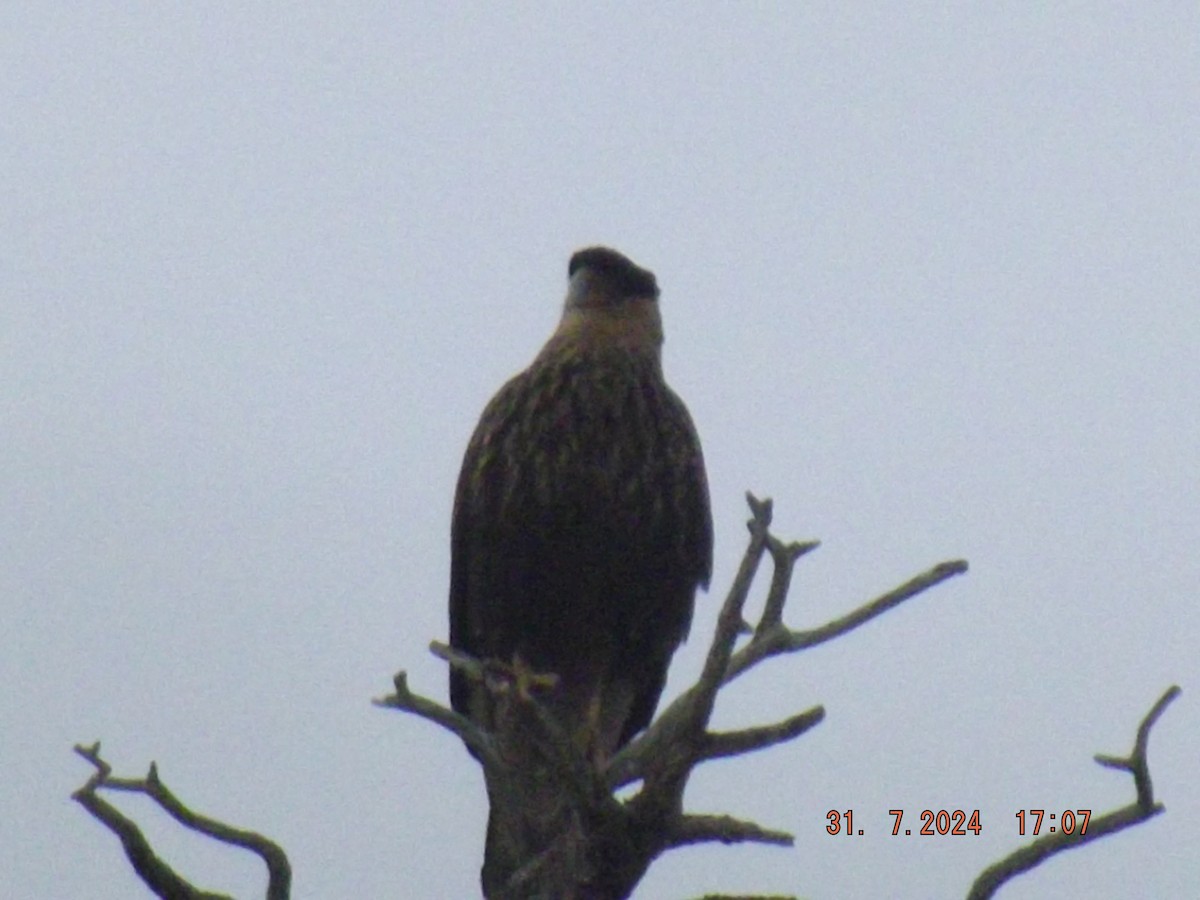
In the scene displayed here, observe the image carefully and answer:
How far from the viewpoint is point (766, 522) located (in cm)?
425

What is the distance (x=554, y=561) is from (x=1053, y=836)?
2331 mm

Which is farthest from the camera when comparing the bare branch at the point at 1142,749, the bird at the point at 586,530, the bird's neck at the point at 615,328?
the bird's neck at the point at 615,328

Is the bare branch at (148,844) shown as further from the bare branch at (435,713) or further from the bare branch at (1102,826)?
the bare branch at (1102,826)

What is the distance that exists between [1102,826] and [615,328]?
2.95m

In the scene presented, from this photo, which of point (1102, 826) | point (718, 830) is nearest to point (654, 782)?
point (718, 830)

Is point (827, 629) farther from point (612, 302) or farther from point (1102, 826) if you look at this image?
point (612, 302)

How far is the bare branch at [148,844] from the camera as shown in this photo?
4.43m

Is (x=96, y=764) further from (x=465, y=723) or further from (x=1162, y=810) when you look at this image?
(x=1162, y=810)

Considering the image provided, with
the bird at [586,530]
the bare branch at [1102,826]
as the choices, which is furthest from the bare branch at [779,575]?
the bird at [586,530]

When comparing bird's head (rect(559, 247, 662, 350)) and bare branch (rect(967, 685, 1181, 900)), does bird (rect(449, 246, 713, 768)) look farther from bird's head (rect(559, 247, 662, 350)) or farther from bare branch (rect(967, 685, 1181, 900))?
bare branch (rect(967, 685, 1181, 900))

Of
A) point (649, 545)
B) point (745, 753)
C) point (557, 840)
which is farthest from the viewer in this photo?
point (649, 545)

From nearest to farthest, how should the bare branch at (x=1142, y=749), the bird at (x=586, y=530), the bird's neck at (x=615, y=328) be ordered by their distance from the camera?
the bare branch at (x=1142, y=749) < the bird at (x=586, y=530) < the bird's neck at (x=615, y=328)

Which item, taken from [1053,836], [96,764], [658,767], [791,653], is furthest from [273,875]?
[1053,836]

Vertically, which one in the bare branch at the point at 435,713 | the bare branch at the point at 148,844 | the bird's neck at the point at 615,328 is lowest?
the bare branch at the point at 148,844
